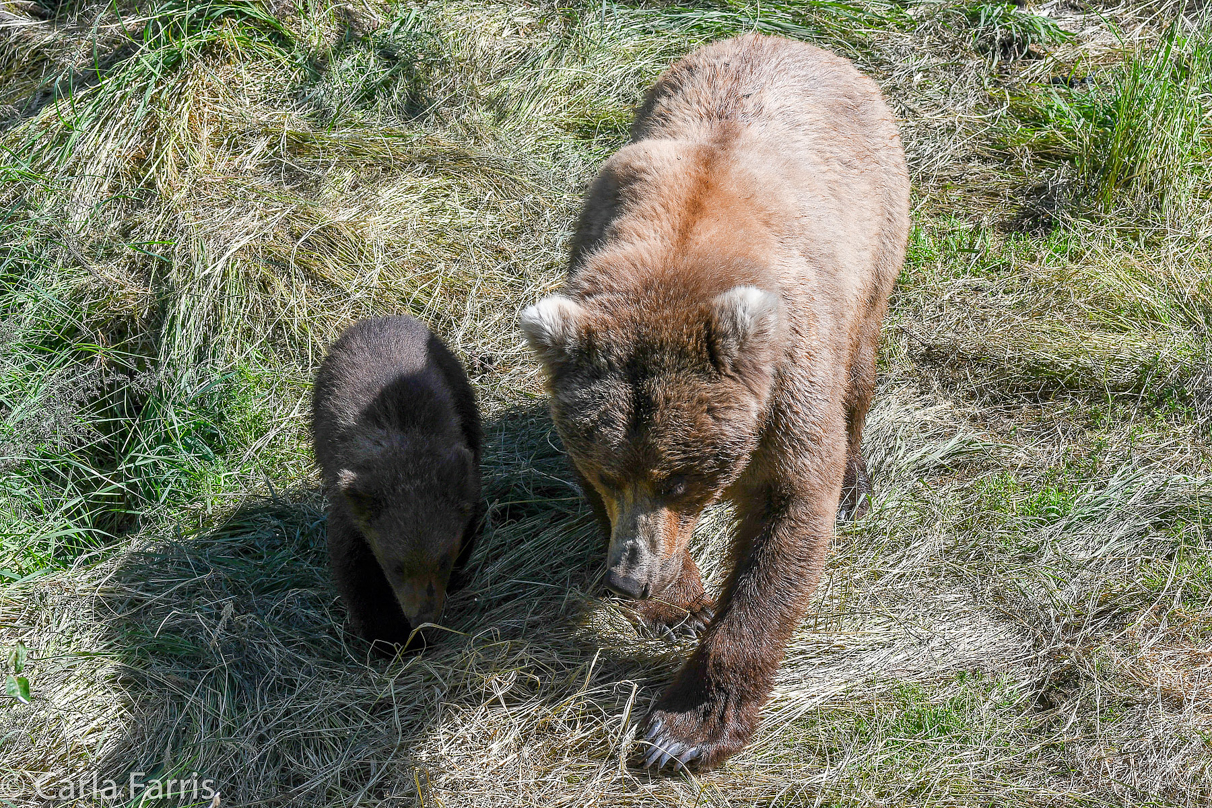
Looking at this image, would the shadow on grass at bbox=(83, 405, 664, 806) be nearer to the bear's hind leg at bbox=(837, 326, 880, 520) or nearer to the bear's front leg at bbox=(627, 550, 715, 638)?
the bear's front leg at bbox=(627, 550, 715, 638)

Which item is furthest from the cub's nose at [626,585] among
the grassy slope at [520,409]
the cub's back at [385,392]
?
the cub's back at [385,392]

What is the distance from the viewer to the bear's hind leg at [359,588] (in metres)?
5.10

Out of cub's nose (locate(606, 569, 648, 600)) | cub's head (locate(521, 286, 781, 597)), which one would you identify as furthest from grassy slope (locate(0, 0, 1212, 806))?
cub's head (locate(521, 286, 781, 597))

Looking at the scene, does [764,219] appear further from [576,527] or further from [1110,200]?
[1110,200]

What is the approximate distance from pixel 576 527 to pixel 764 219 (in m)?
2.24

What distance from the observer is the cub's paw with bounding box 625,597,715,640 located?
4980mm

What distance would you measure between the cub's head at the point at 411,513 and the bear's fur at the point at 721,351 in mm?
780

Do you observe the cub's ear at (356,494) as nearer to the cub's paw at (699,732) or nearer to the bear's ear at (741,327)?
the cub's paw at (699,732)

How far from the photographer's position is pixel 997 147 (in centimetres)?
782

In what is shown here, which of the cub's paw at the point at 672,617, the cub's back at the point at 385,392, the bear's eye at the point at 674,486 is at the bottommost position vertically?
the cub's paw at the point at 672,617

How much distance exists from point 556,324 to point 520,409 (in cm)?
273

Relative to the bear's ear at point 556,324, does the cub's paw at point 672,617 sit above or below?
below

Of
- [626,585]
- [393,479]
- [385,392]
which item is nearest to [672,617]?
[626,585]

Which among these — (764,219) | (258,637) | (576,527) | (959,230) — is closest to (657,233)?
(764,219)
